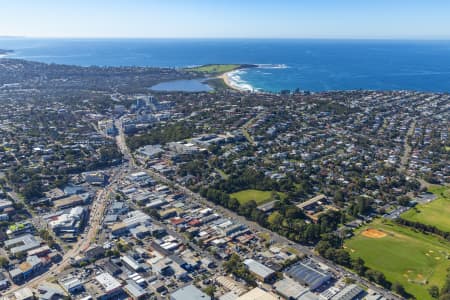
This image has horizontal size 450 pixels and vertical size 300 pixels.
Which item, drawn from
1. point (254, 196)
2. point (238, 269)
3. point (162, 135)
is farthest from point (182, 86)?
point (238, 269)

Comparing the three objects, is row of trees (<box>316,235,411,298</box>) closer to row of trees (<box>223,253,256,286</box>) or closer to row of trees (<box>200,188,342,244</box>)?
row of trees (<box>200,188,342,244</box>)

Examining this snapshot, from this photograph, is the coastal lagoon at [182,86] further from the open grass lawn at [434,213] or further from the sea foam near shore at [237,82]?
the open grass lawn at [434,213]

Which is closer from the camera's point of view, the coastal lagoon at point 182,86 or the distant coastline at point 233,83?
the coastal lagoon at point 182,86

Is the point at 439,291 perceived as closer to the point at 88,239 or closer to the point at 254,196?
the point at 254,196

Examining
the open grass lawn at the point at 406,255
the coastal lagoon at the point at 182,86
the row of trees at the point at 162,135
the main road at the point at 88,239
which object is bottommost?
the open grass lawn at the point at 406,255

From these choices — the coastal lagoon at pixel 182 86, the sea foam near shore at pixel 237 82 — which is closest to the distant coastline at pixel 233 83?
the sea foam near shore at pixel 237 82

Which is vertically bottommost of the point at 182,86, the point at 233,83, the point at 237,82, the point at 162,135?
the point at 162,135

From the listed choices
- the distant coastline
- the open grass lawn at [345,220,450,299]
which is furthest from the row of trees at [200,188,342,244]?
the distant coastline

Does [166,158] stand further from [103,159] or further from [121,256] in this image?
[121,256]

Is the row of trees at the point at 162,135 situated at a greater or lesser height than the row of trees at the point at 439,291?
greater
